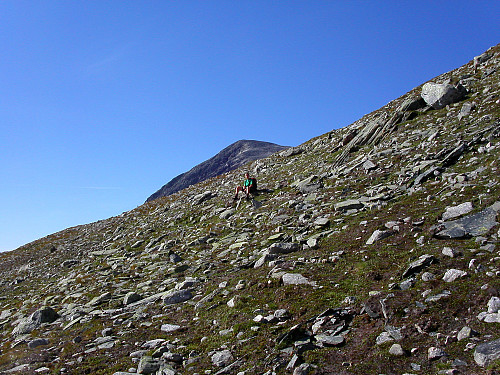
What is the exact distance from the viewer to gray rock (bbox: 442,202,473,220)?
1326 cm

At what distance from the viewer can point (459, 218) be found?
1307 centimetres

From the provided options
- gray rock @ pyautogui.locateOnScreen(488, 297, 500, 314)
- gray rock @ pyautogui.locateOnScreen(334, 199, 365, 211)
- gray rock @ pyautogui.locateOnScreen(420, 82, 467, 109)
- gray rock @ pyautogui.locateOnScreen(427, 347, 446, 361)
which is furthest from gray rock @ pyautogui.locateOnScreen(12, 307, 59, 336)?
gray rock @ pyautogui.locateOnScreen(420, 82, 467, 109)

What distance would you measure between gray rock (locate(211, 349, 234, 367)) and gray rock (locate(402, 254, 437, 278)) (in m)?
5.65

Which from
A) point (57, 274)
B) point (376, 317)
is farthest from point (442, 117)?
point (57, 274)

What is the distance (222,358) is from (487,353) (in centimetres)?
619

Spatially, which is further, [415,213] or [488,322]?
[415,213]

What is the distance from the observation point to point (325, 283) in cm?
1221

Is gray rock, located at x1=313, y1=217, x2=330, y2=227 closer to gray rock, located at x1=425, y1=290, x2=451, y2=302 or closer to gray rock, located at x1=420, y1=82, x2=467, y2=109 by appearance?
gray rock, located at x1=425, y1=290, x2=451, y2=302

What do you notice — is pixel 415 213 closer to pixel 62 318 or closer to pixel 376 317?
pixel 376 317

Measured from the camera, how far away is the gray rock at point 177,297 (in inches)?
609

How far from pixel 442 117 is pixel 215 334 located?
81.5ft

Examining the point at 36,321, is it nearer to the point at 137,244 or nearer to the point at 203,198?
the point at 137,244

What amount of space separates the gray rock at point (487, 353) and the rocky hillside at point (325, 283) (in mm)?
33

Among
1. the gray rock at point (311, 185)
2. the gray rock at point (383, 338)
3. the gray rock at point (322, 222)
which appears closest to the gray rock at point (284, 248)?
the gray rock at point (322, 222)
